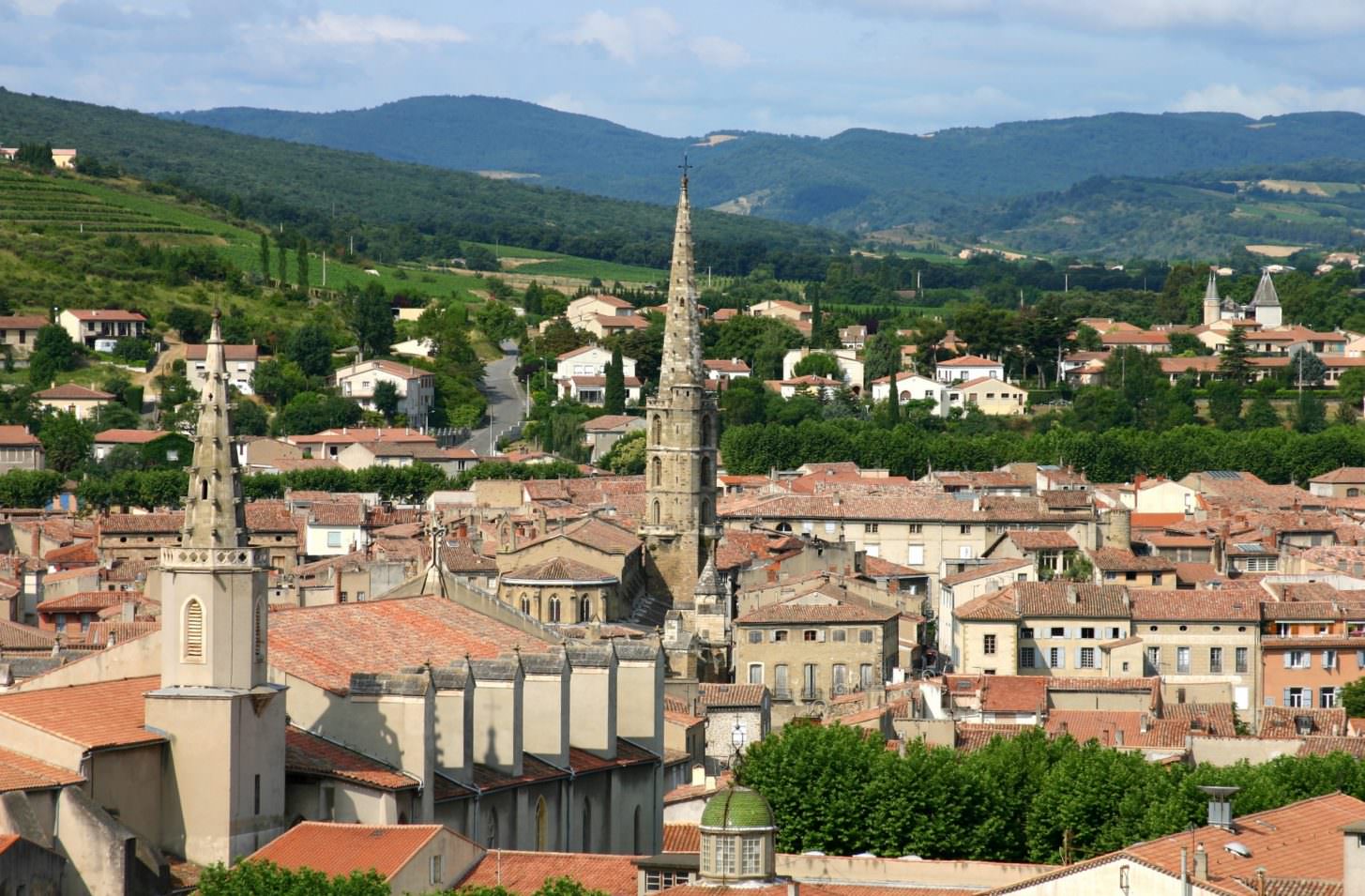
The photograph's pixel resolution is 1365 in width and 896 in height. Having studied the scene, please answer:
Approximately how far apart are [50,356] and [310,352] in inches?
525

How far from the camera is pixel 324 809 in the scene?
1615 inches

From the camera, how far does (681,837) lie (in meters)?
47.4

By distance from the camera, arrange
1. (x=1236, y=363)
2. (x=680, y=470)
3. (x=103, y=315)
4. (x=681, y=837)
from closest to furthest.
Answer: (x=681, y=837) → (x=680, y=470) → (x=103, y=315) → (x=1236, y=363)

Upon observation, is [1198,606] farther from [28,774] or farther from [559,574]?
[28,774]

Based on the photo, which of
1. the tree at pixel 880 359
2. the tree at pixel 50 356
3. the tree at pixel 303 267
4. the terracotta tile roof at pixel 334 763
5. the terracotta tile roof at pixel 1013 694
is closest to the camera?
the terracotta tile roof at pixel 334 763

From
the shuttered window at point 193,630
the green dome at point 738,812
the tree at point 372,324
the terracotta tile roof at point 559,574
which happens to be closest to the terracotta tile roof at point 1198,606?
the terracotta tile roof at point 559,574

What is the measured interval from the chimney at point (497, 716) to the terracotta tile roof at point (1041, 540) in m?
55.1

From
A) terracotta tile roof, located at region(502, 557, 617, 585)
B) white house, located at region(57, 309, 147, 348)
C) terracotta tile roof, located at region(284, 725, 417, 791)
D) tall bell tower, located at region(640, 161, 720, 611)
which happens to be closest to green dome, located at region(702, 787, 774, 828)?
terracotta tile roof, located at region(284, 725, 417, 791)

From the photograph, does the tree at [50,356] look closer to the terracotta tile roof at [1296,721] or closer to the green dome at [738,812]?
the terracotta tile roof at [1296,721]

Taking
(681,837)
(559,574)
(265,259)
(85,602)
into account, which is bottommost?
(85,602)

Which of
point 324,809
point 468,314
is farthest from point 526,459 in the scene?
point 324,809

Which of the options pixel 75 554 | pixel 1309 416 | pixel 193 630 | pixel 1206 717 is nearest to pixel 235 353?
pixel 1309 416

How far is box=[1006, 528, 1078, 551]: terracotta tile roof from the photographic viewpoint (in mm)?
99750

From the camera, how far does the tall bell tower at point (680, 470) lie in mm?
89438
